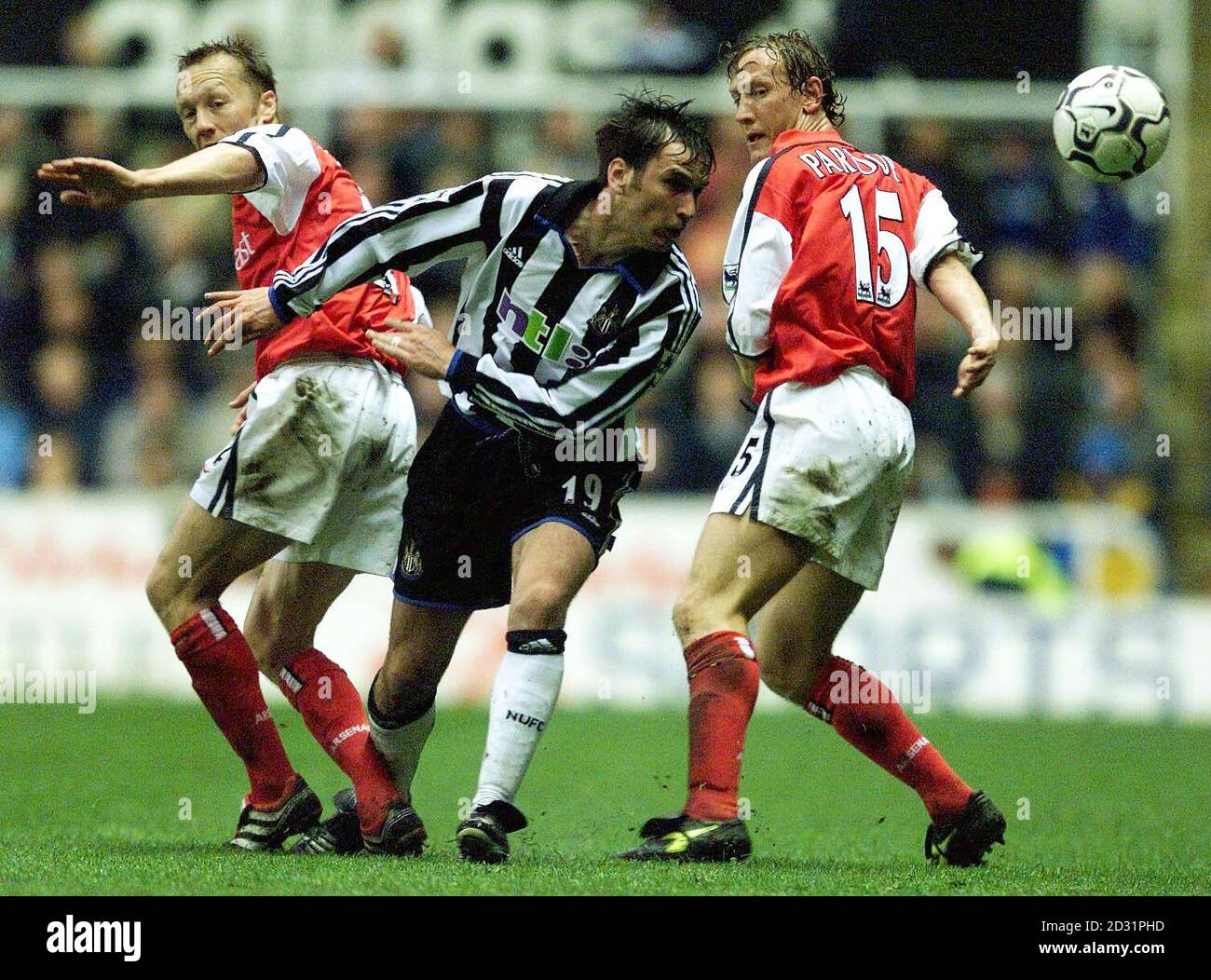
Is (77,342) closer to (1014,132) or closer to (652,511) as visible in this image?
(652,511)

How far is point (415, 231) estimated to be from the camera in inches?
213

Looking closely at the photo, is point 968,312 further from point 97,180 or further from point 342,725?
point 97,180

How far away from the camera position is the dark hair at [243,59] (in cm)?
599

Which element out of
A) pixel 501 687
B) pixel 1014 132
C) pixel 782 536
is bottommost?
A: pixel 501 687

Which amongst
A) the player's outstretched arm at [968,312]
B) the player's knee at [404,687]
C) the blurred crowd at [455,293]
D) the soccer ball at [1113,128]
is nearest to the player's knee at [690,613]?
the player's knee at [404,687]

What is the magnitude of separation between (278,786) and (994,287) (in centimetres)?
949

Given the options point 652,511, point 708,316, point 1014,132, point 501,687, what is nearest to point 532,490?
point 501,687

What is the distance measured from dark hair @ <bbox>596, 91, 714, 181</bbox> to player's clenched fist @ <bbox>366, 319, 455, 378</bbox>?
2.24ft

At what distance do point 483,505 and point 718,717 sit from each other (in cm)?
93

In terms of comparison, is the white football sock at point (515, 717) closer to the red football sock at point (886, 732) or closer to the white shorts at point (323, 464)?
the white shorts at point (323, 464)

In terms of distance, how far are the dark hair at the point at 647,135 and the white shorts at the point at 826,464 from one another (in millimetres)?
750

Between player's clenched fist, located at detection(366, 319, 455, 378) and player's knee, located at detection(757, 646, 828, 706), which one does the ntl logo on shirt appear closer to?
player's clenched fist, located at detection(366, 319, 455, 378)

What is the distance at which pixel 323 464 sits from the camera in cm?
570
